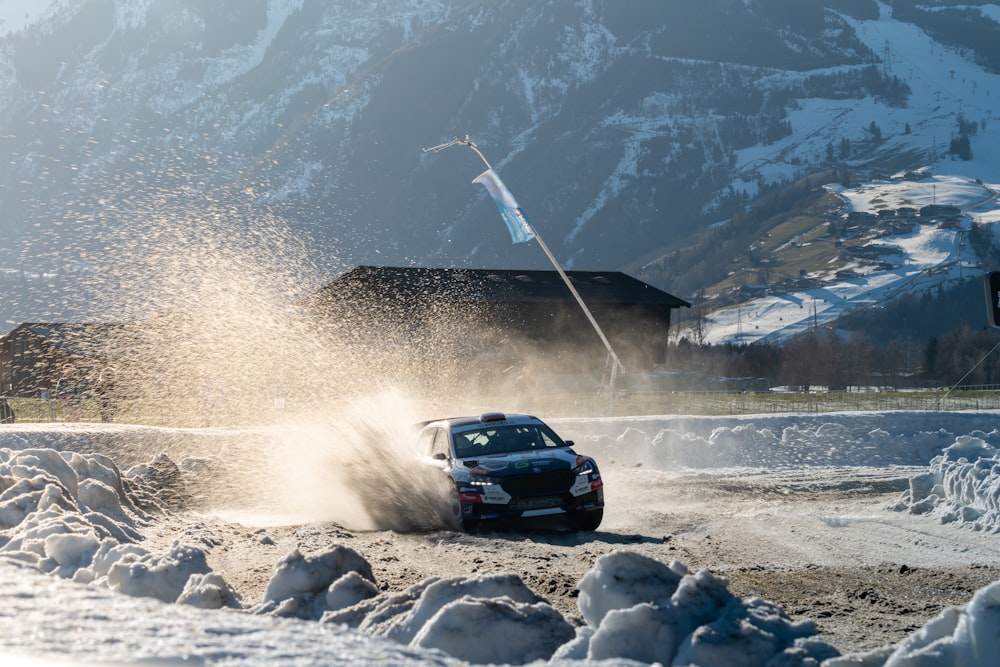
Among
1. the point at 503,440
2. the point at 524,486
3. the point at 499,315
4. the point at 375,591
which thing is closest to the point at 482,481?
the point at 524,486

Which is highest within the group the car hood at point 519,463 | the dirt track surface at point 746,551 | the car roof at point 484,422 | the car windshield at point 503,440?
the car roof at point 484,422

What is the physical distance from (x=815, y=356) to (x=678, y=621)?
88.3 meters

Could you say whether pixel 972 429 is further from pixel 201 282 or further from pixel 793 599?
pixel 201 282

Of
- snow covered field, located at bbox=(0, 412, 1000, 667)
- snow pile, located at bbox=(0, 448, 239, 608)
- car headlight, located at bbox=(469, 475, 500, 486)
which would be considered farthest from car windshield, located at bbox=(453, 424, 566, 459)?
snow pile, located at bbox=(0, 448, 239, 608)

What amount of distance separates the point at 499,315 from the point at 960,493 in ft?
171

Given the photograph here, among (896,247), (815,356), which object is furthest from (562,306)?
(896,247)

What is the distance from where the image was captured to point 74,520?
1012 cm

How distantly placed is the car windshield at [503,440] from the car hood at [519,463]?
420 mm

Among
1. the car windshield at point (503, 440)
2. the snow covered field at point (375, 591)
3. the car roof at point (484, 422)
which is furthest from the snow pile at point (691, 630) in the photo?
the car roof at point (484, 422)

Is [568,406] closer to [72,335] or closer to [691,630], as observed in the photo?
[691,630]

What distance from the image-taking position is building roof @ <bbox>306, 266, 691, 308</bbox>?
6519 cm

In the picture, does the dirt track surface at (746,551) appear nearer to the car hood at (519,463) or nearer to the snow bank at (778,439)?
the car hood at (519,463)

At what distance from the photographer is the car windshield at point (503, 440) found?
15.0 metres

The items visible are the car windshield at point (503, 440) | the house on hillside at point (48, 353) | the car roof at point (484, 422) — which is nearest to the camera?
the car windshield at point (503, 440)
